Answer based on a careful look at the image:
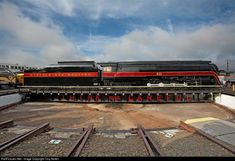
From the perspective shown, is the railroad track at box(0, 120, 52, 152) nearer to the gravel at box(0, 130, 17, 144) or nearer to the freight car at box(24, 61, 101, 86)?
the gravel at box(0, 130, 17, 144)

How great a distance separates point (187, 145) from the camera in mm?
6367

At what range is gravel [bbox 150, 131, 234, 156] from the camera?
559 centimetres

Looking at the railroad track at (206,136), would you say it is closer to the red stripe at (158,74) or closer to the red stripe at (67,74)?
the red stripe at (158,74)

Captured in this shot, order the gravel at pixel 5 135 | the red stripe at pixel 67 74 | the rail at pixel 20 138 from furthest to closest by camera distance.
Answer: the red stripe at pixel 67 74
the gravel at pixel 5 135
the rail at pixel 20 138

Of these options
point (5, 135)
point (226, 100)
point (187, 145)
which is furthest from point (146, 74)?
point (5, 135)

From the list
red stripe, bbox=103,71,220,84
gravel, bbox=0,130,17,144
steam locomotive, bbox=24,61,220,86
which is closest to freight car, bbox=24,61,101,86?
steam locomotive, bbox=24,61,220,86

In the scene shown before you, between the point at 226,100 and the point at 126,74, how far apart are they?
986 cm

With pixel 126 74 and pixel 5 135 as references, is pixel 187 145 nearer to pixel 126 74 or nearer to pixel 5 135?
pixel 5 135

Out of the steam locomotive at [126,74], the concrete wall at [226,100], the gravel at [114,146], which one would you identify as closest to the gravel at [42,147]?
the gravel at [114,146]

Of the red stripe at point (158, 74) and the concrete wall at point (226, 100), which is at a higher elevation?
the red stripe at point (158, 74)

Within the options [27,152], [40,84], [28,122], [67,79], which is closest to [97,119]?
[28,122]

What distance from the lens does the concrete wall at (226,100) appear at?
48.4 ft

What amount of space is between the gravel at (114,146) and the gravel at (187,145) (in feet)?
2.40

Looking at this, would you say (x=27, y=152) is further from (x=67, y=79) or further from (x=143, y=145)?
(x=67, y=79)
